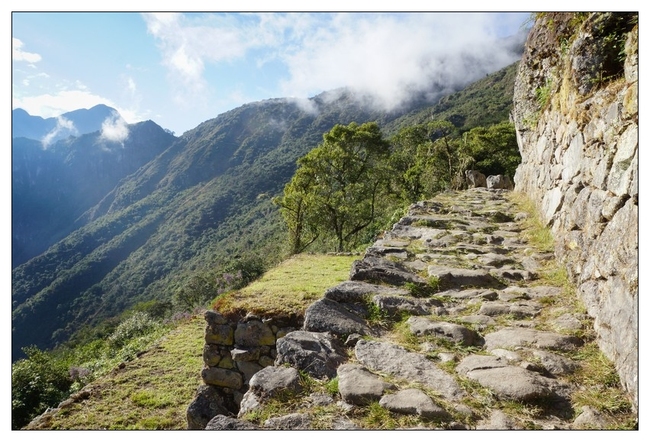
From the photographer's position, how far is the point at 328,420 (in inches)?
88.5

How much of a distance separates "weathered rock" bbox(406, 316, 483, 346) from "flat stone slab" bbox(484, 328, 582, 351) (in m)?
0.11

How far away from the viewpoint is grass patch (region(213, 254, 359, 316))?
6352mm

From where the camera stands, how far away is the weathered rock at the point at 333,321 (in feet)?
11.0

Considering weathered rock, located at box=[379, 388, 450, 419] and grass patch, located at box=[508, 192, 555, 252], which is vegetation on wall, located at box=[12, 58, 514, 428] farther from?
weathered rock, located at box=[379, 388, 450, 419]

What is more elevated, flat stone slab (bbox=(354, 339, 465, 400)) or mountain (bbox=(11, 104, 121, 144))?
mountain (bbox=(11, 104, 121, 144))

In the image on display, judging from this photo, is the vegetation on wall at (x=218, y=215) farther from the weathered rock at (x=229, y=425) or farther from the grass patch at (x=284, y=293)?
the weathered rock at (x=229, y=425)

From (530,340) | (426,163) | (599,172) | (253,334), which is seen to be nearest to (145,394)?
(253,334)

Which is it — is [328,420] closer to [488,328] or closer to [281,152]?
[488,328]

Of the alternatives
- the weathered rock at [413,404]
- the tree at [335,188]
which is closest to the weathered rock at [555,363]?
the weathered rock at [413,404]

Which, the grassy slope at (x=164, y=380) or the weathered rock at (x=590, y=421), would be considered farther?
the grassy slope at (x=164, y=380)

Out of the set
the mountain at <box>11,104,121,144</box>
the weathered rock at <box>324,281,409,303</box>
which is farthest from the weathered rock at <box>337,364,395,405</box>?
the mountain at <box>11,104,121,144</box>

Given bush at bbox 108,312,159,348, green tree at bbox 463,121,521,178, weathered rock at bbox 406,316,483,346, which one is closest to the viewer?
weathered rock at bbox 406,316,483,346

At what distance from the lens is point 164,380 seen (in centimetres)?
716

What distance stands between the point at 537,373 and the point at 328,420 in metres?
1.38
